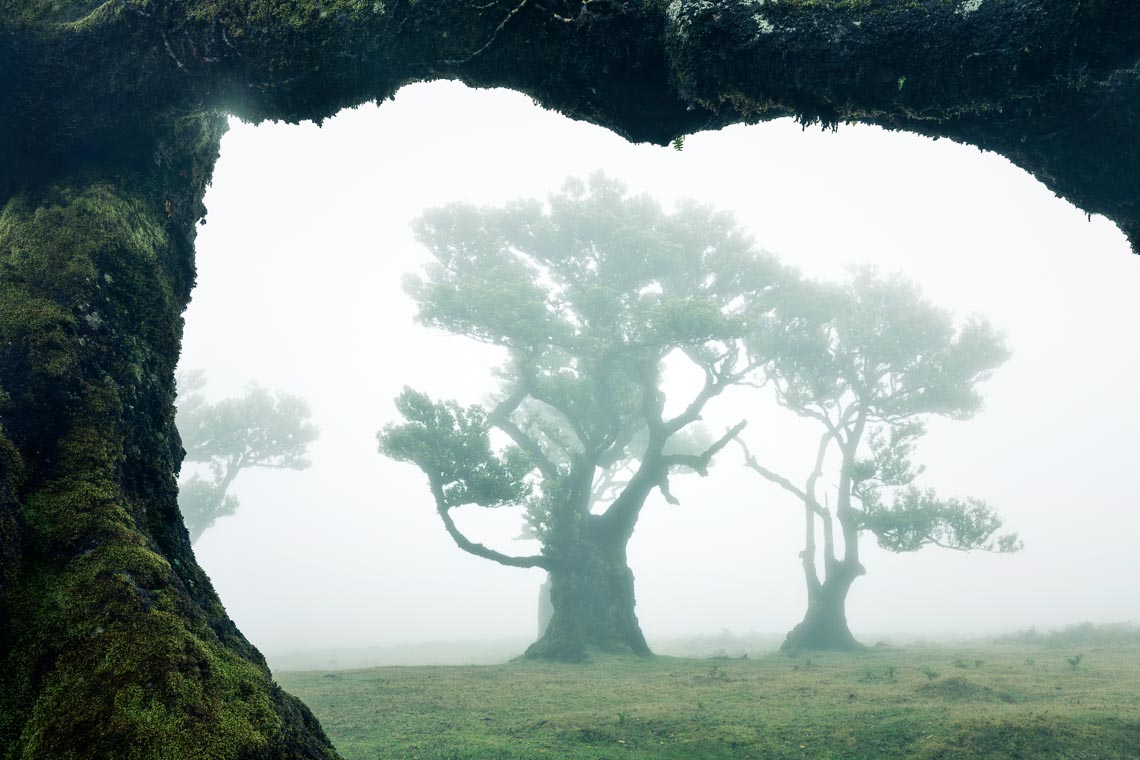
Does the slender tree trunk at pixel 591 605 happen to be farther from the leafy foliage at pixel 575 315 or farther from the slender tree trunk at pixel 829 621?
the slender tree trunk at pixel 829 621

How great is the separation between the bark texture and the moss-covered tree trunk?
0.02m

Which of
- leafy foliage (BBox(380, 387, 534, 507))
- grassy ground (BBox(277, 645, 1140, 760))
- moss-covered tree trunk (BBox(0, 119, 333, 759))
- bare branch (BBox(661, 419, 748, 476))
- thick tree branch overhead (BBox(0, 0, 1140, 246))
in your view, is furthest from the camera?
bare branch (BBox(661, 419, 748, 476))

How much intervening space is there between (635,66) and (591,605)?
20992 mm

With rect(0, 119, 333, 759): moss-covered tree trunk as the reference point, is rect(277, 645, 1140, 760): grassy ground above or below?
below

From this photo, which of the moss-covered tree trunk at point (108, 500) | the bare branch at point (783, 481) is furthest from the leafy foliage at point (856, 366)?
the moss-covered tree trunk at point (108, 500)

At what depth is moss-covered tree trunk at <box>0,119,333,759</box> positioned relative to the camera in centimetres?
282

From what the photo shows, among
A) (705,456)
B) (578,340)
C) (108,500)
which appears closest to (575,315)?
(578,340)

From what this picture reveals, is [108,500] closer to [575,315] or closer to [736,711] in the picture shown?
[736,711]

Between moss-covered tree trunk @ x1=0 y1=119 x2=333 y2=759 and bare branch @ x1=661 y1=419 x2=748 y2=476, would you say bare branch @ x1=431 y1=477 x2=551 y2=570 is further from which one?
moss-covered tree trunk @ x1=0 y1=119 x2=333 y2=759

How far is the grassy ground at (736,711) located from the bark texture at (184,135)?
6.37m

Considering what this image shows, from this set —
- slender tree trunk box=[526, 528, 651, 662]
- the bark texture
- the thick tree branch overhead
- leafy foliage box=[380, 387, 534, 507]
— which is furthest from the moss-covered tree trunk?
slender tree trunk box=[526, 528, 651, 662]

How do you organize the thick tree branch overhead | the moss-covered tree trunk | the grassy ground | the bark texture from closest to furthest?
the moss-covered tree trunk < the bark texture < the thick tree branch overhead < the grassy ground

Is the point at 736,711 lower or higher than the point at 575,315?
lower

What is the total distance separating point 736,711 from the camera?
435 inches
